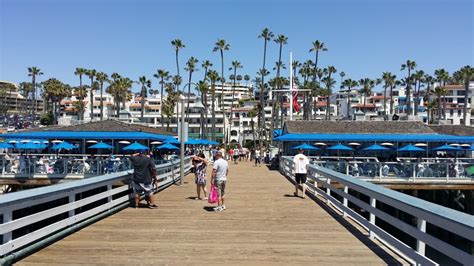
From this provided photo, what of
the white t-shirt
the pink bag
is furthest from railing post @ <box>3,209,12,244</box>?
the white t-shirt

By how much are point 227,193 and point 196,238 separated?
329 inches

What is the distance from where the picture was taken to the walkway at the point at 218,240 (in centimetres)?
680

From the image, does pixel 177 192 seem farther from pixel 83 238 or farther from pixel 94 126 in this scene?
pixel 94 126

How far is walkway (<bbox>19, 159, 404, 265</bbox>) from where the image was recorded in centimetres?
680

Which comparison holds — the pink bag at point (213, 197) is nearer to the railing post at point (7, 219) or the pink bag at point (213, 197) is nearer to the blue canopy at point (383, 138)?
the railing post at point (7, 219)

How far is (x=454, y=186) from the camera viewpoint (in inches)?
953

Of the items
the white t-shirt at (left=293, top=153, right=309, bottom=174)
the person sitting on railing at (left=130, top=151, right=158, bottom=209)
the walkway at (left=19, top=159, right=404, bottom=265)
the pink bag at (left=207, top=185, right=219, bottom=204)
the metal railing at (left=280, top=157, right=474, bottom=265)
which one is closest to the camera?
the metal railing at (left=280, top=157, right=474, bottom=265)

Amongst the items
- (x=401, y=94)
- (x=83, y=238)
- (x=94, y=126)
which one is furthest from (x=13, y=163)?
(x=401, y=94)

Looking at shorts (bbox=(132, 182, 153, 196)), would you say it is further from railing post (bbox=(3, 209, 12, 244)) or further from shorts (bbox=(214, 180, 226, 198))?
railing post (bbox=(3, 209, 12, 244))

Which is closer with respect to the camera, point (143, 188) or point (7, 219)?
point (7, 219)

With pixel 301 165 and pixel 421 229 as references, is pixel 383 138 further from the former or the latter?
pixel 421 229

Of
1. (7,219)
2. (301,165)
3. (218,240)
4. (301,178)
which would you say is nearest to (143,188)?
(218,240)

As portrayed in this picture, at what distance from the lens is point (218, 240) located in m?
8.16

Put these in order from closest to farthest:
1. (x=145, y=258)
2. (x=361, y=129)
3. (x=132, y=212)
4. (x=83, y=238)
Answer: (x=145, y=258), (x=83, y=238), (x=132, y=212), (x=361, y=129)
